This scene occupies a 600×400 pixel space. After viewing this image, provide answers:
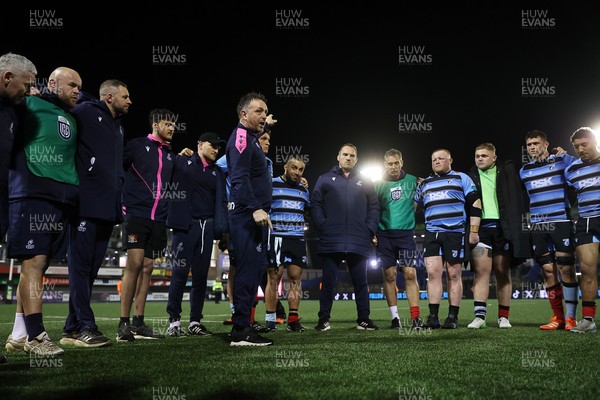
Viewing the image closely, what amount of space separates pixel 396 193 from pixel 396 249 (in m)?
0.85

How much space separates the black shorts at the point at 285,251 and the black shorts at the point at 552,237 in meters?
3.19

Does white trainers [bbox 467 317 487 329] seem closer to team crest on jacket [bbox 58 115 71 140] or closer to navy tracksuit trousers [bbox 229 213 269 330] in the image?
navy tracksuit trousers [bbox 229 213 269 330]

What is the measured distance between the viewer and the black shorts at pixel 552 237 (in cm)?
635

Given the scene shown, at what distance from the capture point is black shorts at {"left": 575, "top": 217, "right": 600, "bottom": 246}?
5.89 metres

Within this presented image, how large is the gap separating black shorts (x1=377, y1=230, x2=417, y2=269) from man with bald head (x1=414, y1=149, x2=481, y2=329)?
0.26 metres

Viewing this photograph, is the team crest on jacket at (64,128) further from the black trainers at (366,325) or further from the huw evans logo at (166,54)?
the huw evans logo at (166,54)

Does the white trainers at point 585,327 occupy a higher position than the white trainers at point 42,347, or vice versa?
the white trainers at point 42,347

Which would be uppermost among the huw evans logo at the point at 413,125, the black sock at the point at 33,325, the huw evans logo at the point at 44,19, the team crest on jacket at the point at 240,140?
the huw evans logo at the point at 413,125

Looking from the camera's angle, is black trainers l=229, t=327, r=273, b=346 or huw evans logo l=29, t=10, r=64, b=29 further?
huw evans logo l=29, t=10, r=64, b=29

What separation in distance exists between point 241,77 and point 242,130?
21.0 m

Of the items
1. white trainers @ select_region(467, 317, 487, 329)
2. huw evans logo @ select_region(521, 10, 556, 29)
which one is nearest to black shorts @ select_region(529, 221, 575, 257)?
white trainers @ select_region(467, 317, 487, 329)

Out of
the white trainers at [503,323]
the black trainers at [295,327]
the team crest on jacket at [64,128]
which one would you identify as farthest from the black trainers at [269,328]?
the team crest on jacket at [64,128]

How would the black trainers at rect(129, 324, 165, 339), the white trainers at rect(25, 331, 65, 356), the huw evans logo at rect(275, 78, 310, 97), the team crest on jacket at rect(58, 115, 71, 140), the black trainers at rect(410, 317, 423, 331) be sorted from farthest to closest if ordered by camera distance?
the huw evans logo at rect(275, 78, 310, 97), the black trainers at rect(410, 317, 423, 331), the black trainers at rect(129, 324, 165, 339), the team crest on jacket at rect(58, 115, 71, 140), the white trainers at rect(25, 331, 65, 356)

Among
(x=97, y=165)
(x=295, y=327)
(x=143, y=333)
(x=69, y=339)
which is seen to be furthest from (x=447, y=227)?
(x=69, y=339)
